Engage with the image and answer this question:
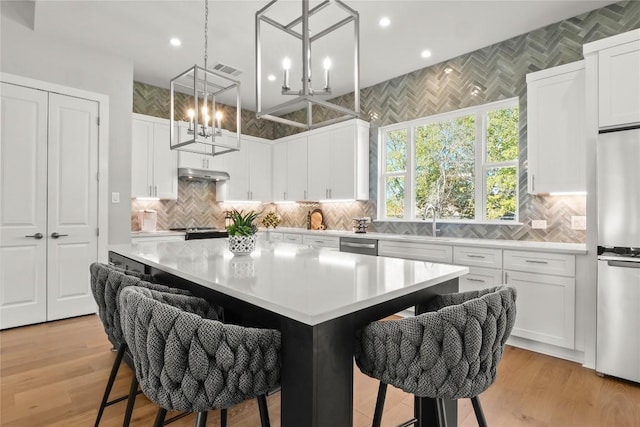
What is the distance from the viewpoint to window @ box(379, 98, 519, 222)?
3.77 m

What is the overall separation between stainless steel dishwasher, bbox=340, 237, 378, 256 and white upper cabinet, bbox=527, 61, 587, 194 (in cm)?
174

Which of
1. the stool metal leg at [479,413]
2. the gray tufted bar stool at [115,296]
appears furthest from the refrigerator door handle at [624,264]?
the gray tufted bar stool at [115,296]

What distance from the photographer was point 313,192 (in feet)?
17.7

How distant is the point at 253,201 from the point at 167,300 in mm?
4718

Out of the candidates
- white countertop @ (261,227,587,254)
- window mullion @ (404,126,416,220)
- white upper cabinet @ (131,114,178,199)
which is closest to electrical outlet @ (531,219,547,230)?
white countertop @ (261,227,587,254)

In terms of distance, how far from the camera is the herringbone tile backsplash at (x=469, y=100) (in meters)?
3.25

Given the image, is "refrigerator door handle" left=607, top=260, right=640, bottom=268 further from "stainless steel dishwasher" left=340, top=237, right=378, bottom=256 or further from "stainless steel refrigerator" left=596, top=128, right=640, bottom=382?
"stainless steel dishwasher" left=340, top=237, right=378, bottom=256

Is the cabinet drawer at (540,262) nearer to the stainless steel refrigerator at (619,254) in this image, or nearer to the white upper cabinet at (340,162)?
the stainless steel refrigerator at (619,254)

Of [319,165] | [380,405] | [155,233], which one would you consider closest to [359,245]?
[319,165]

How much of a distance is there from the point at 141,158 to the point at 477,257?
4.32 m

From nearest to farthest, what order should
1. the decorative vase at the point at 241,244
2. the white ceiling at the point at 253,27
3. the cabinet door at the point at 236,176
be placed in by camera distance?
1. the decorative vase at the point at 241,244
2. the white ceiling at the point at 253,27
3. the cabinet door at the point at 236,176

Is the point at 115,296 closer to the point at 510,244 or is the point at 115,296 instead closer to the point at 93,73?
the point at 510,244

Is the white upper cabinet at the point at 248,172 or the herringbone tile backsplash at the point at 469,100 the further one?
the white upper cabinet at the point at 248,172

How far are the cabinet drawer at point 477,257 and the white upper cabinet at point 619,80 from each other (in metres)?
1.32
